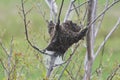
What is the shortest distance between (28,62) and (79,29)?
0.69 metres

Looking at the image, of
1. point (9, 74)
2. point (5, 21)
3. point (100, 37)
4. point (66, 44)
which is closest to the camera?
point (66, 44)

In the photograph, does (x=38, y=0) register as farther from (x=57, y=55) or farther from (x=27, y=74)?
(x=57, y=55)

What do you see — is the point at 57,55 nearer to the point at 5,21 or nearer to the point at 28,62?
the point at 28,62

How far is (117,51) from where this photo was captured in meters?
12.5

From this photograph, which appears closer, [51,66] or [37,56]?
[51,66]

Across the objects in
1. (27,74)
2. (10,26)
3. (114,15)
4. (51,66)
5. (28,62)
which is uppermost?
(51,66)

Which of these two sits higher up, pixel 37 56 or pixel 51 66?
pixel 51 66

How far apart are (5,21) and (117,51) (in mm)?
3800

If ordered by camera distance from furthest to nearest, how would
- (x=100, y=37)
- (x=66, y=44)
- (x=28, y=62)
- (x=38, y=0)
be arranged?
(x=100, y=37), (x=38, y=0), (x=28, y=62), (x=66, y=44)

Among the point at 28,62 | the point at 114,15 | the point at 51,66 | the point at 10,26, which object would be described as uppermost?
the point at 51,66

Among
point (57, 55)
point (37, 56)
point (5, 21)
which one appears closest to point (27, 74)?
point (37, 56)

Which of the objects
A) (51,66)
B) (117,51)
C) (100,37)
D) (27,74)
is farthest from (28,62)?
(100,37)

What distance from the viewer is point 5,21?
48.3ft

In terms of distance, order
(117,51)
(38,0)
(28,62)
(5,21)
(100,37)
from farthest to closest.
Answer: (5,21), (100,37), (117,51), (38,0), (28,62)
